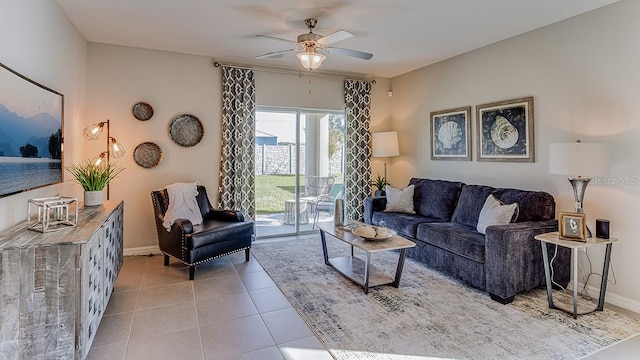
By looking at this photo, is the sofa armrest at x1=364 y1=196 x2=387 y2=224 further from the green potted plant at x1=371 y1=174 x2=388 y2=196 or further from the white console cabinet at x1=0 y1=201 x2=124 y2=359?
the white console cabinet at x1=0 y1=201 x2=124 y2=359

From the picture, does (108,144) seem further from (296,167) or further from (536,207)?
(536,207)

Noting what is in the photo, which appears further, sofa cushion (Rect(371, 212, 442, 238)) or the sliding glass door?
the sliding glass door

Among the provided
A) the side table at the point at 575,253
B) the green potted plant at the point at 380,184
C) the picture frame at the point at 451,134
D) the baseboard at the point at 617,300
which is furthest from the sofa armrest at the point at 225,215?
the baseboard at the point at 617,300

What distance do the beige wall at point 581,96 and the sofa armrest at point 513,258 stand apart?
0.56 metres

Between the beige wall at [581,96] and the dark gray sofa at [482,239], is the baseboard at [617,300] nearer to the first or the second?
the beige wall at [581,96]

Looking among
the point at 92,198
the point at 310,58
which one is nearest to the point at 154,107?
the point at 92,198

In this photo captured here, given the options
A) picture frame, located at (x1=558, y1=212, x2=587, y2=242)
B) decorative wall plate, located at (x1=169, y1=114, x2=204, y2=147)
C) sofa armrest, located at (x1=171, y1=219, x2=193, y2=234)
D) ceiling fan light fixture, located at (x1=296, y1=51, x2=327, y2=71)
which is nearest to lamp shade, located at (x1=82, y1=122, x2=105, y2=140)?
decorative wall plate, located at (x1=169, y1=114, x2=204, y2=147)

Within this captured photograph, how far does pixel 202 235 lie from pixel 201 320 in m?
1.12

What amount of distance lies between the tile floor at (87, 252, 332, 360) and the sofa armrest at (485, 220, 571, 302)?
179cm

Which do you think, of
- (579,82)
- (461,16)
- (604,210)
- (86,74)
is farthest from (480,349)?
(86,74)

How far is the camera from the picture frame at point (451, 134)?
472cm

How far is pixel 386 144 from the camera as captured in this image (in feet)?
18.7

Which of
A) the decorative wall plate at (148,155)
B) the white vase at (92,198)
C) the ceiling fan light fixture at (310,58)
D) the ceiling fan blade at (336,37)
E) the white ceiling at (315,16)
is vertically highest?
the white ceiling at (315,16)

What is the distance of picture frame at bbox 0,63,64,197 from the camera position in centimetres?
207
